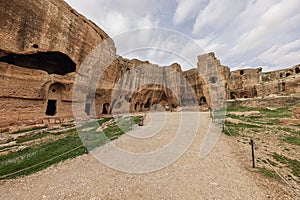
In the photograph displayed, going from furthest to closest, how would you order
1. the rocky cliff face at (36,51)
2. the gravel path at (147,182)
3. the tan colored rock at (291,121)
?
the rocky cliff face at (36,51) → the tan colored rock at (291,121) → the gravel path at (147,182)

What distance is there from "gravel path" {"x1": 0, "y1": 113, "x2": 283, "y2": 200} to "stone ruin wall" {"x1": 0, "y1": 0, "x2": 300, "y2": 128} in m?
11.1

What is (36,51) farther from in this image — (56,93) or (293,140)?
(293,140)

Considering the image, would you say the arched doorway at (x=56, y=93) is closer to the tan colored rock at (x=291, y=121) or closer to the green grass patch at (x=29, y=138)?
the green grass patch at (x=29, y=138)

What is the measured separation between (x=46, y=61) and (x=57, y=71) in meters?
1.71

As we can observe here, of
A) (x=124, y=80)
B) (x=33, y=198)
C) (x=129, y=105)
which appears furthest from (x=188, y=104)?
(x=33, y=198)

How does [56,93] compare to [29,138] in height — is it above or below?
above

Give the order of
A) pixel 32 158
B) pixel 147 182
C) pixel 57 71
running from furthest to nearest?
1. pixel 57 71
2. pixel 32 158
3. pixel 147 182

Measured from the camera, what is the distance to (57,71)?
63.5 feet

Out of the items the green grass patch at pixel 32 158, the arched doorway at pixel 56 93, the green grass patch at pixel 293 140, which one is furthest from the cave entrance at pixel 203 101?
the green grass patch at pixel 32 158

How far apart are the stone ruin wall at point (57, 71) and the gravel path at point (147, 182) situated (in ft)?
36.5

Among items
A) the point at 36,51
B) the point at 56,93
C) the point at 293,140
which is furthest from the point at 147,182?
the point at 56,93

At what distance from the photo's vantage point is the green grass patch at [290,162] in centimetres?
450

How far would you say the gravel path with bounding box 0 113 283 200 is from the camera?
11.9ft

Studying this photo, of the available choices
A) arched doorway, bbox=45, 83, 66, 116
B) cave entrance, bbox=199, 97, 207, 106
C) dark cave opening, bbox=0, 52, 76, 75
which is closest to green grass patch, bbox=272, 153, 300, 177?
arched doorway, bbox=45, 83, 66, 116
